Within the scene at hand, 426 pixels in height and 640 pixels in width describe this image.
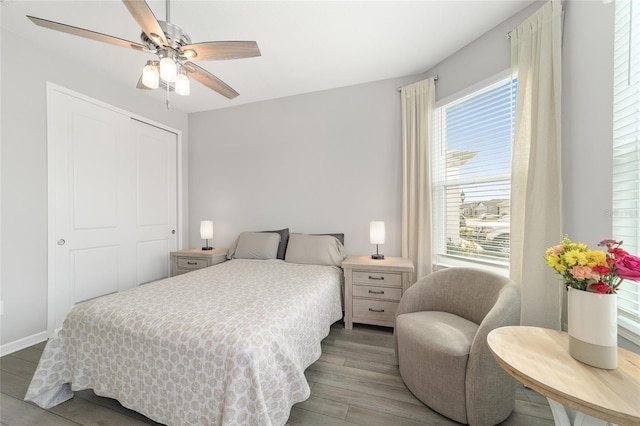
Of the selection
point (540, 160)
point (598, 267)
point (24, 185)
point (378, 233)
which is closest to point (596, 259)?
point (598, 267)

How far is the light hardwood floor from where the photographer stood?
54.5 inches

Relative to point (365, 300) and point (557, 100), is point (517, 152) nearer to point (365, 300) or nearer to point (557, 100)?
point (557, 100)

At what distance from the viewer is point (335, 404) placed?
1.51 m

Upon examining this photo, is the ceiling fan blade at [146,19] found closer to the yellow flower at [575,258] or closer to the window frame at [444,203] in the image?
the yellow flower at [575,258]

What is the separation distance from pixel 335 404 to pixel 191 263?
8.42 ft

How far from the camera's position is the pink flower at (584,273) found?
34.0 inches

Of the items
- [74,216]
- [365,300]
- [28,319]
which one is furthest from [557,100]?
[28,319]

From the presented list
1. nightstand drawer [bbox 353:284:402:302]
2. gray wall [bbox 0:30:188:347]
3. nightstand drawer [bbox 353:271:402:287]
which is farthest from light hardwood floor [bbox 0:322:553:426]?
nightstand drawer [bbox 353:271:402:287]

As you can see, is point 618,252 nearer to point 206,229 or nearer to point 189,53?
point 189,53

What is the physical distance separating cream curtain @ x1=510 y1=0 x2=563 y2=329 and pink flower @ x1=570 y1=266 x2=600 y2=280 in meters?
0.89

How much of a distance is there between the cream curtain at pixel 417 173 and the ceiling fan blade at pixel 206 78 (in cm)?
189

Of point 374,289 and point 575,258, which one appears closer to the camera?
point 575,258

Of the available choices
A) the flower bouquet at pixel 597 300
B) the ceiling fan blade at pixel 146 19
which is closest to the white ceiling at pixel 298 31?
the ceiling fan blade at pixel 146 19

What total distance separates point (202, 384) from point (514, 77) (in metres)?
2.92
